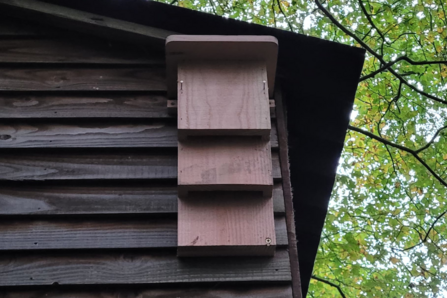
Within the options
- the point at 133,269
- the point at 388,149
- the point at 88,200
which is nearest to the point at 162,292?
the point at 133,269

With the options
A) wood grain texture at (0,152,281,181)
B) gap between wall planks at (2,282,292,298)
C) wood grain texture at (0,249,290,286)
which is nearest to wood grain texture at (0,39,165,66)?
wood grain texture at (0,152,281,181)

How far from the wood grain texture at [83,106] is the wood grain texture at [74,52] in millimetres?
231

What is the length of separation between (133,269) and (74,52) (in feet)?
4.24

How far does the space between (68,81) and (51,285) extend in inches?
42.7

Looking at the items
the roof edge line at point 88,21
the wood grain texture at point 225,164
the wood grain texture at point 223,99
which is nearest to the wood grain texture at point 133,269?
the wood grain texture at point 225,164

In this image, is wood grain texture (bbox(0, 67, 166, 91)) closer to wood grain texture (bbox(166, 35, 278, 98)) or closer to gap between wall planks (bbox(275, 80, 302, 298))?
wood grain texture (bbox(166, 35, 278, 98))

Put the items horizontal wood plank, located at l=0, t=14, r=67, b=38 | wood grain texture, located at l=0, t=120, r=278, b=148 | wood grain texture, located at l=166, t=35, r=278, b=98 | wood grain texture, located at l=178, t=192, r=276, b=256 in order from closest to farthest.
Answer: wood grain texture, located at l=178, t=192, r=276, b=256 → wood grain texture, located at l=166, t=35, r=278, b=98 → wood grain texture, located at l=0, t=120, r=278, b=148 → horizontal wood plank, located at l=0, t=14, r=67, b=38

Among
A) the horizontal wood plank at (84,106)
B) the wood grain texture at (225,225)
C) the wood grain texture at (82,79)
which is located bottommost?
the wood grain texture at (225,225)

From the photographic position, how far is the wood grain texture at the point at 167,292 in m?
1.83

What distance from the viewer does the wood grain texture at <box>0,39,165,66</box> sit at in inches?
97.5

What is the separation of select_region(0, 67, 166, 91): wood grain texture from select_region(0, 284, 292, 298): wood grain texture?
104cm

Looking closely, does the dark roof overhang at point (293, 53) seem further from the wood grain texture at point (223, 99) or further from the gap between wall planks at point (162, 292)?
the gap between wall planks at point (162, 292)

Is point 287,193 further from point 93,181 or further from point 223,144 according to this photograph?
point 93,181

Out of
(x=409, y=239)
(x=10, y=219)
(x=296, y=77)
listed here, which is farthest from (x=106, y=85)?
(x=409, y=239)
